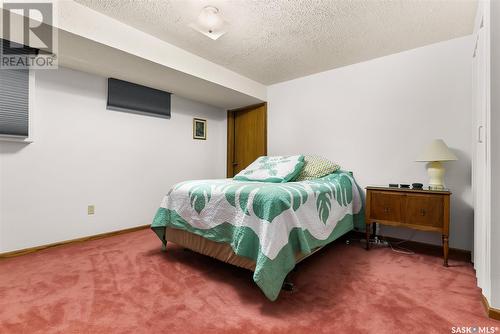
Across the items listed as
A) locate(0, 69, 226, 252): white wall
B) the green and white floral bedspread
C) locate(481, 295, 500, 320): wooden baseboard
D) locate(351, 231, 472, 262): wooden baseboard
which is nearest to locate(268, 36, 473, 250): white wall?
locate(351, 231, 472, 262): wooden baseboard

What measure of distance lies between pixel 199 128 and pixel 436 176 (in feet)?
10.7

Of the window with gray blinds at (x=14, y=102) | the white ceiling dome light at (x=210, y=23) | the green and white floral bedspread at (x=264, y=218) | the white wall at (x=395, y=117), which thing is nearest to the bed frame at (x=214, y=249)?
the green and white floral bedspread at (x=264, y=218)

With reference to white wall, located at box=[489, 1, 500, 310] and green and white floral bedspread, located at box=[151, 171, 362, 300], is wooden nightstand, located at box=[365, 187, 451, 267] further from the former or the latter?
white wall, located at box=[489, 1, 500, 310]

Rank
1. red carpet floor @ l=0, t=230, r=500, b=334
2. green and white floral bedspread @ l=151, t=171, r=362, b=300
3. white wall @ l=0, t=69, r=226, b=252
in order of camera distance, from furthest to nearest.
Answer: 1. white wall @ l=0, t=69, r=226, b=252
2. green and white floral bedspread @ l=151, t=171, r=362, b=300
3. red carpet floor @ l=0, t=230, r=500, b=334

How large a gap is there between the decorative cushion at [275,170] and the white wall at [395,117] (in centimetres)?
81

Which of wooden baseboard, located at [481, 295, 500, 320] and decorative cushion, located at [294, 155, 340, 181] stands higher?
decorative cushion, located at [294, 155, 340, 181]

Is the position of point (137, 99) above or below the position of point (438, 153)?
above

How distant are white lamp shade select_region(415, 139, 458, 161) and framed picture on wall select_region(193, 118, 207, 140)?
3.10m

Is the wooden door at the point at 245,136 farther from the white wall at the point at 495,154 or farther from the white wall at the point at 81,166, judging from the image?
the white wall at the point at 495,154

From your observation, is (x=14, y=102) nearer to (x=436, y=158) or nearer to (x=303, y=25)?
(x=303, y=25)

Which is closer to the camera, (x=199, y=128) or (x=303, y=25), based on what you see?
(x=303, y=25)

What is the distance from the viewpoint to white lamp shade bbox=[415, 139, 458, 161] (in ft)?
7.09

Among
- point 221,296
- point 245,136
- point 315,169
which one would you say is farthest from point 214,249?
point 245,136

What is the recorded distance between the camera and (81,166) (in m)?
2.78
